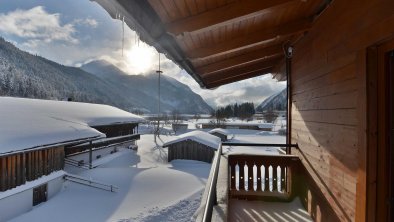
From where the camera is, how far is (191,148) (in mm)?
20078

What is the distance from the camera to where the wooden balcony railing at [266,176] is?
504 cm

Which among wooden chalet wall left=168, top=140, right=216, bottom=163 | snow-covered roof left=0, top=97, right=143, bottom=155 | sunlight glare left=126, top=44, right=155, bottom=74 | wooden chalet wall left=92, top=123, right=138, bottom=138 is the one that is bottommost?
wooden chalet wall left=168, top=140, right=216, bottom=163

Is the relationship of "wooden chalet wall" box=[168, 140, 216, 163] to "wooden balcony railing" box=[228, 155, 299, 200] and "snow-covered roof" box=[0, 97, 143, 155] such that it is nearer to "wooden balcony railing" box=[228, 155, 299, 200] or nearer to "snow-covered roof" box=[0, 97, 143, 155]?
"snow-covered roof" box=[0, 97, 143, 155]

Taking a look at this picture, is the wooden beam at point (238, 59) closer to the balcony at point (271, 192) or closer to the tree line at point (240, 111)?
the balcony at point (271, 192)

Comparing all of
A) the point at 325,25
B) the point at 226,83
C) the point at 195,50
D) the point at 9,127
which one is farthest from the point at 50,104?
the point at 325,25

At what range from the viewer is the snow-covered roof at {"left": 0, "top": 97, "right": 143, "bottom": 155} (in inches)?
419

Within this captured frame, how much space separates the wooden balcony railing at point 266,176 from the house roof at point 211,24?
1.95m

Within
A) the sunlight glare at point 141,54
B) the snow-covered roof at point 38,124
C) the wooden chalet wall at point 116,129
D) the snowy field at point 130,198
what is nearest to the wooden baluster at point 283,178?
the sunlight glare at point 141,54

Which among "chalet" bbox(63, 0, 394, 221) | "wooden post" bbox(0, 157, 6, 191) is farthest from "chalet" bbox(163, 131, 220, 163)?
"chalet" bbox(63, 0, 394, 221)

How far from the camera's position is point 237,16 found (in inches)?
106

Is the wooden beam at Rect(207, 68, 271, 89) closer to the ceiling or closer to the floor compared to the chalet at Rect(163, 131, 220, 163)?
closer to the ceiling

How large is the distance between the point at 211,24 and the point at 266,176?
3565mm

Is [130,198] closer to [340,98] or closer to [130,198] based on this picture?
[130,198]

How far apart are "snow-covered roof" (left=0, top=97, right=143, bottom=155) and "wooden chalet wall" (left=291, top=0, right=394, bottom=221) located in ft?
34.2
